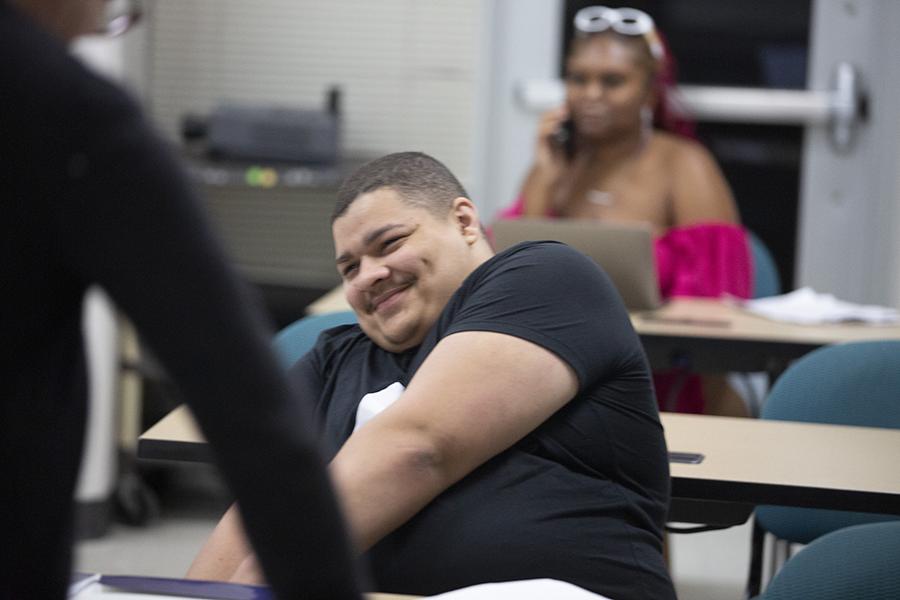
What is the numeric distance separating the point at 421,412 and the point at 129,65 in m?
3.32

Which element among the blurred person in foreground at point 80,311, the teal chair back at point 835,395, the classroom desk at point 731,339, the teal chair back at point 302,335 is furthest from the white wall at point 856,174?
the blurred person in foreground at point 80,311

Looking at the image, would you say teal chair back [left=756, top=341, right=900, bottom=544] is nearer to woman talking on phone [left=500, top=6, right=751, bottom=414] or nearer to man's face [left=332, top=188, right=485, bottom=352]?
man's face [left=332, top=188, right=485, bottom=352]

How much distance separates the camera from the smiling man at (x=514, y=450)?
1.49 metres

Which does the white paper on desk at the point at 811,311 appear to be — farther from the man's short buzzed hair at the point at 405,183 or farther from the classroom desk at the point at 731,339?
the man's short buzzed hair at the point at 405,183

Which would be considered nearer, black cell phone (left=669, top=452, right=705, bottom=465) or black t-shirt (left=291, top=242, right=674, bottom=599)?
black t-shirt (left=291, top=242, right=674, bottom=599)

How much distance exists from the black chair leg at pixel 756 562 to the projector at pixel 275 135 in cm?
220

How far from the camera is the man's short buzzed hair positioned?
1763mm

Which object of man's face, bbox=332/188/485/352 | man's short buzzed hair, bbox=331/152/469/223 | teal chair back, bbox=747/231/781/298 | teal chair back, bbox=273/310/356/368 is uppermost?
man's short buzzed hair, bbox=331/152/469/223

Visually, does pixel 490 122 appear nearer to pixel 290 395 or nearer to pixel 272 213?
pixel 272 213

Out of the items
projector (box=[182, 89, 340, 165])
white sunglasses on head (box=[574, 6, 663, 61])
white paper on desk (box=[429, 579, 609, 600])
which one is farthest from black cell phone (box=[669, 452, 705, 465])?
projector (box=[182, 89, 340, 165])

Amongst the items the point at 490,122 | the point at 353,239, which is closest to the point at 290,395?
the point at 353,239

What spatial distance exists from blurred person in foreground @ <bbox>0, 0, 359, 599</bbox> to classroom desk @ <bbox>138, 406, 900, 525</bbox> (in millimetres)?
1031

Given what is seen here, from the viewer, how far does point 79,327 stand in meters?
0.73

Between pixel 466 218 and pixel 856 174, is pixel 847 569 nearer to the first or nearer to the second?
pixel 466 218
